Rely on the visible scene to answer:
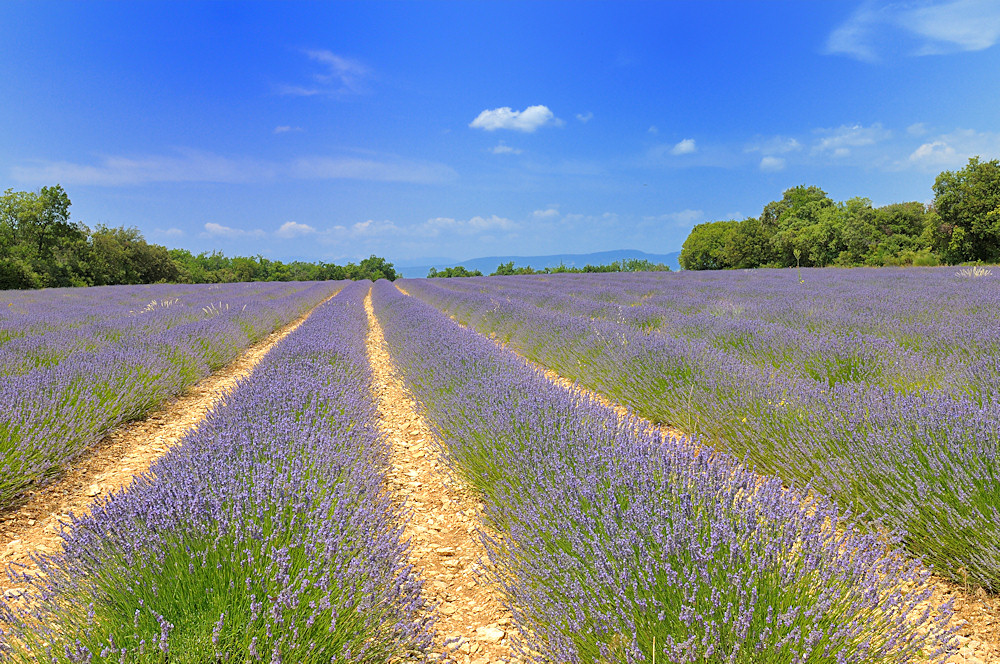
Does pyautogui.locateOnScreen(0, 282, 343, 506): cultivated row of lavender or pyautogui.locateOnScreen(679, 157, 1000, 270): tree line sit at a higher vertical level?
pyautogui.locateOnScreen(679, 157, 1000, 270): tree line

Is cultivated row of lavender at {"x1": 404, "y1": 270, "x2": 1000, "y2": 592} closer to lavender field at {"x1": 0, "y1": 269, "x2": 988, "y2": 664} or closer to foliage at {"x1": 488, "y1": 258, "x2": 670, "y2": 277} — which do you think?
lavender field at {"x1": 0, "y1": 269, "x2": 988, "y2": 664}

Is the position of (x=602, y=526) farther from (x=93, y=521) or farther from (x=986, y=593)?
(x=93, y=521)

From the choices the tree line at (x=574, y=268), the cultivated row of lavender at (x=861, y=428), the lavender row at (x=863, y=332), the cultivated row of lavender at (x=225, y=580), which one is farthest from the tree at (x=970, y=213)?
the cultivated row of lavender at (x=225, y=580)

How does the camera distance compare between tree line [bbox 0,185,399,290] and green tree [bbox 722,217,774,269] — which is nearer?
tree line [bbox 0,185,399,290]

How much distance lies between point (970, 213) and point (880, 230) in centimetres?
717

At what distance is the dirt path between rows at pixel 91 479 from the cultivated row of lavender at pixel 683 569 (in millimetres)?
1583

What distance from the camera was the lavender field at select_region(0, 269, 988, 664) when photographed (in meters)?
1.16

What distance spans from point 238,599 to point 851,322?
575 centimetres

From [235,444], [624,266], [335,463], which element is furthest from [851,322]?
[624,266]

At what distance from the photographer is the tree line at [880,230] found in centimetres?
2250

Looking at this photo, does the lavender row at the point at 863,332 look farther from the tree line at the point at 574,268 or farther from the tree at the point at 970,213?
the tree line at the point at 574,268

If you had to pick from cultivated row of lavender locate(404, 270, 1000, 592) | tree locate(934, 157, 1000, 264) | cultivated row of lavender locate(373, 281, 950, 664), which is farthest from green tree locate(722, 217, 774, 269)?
cultivated row of lavender locate(373, 281, 950, 664)

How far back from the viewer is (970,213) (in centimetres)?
2248

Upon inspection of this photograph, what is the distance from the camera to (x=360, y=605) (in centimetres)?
131
